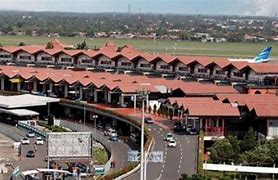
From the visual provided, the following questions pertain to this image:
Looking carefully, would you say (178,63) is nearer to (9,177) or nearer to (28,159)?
(28,159)

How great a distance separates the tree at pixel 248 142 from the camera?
95.8ft

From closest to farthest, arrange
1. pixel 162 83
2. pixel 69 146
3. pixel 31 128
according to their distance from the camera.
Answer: pixel 69 146
pixel 31 128
pixel 162 83

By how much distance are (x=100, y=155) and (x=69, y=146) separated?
3510 mm

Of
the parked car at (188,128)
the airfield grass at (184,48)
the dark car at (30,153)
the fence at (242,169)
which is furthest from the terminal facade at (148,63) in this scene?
the airfield grass at (184,48)

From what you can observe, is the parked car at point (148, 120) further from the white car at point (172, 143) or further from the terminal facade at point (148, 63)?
the terminal facade at point (148, 63)

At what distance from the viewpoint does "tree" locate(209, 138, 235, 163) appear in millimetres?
27594

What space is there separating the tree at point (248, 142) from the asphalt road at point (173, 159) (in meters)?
1.81

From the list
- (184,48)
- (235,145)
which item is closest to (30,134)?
(235,145)

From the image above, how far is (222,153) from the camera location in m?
27.8

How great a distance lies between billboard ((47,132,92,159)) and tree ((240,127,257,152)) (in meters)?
5.88

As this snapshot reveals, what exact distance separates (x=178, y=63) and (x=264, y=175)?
1917cm

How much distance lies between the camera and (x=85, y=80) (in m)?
42.3

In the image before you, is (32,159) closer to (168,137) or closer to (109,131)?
(168,137)

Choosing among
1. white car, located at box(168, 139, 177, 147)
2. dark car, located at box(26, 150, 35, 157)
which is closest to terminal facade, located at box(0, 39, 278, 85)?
white car, located at box(168, 139, 177, 147)
